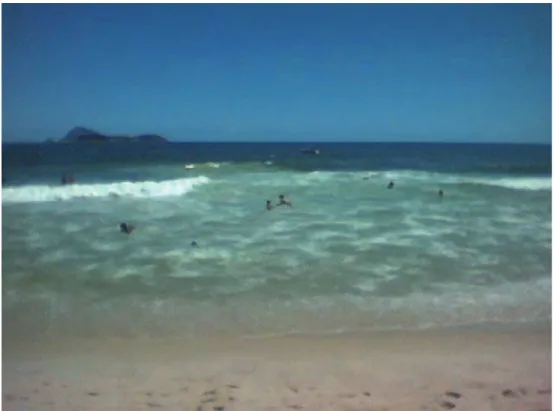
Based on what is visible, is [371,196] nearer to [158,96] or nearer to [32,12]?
[158,96]

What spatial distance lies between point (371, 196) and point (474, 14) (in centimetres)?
83

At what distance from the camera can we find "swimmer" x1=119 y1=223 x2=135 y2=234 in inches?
91.8

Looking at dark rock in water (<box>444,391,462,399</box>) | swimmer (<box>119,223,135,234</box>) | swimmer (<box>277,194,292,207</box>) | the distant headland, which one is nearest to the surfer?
the distant headland

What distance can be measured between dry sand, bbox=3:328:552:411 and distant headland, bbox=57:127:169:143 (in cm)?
79

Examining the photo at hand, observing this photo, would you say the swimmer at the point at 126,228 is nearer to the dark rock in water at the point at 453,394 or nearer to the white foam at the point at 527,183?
the dark rock in water at the point at 453,394

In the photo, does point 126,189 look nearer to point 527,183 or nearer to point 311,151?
point 311,151

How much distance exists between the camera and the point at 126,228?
2340 mm

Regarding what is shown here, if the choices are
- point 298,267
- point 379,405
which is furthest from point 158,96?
point 379,405

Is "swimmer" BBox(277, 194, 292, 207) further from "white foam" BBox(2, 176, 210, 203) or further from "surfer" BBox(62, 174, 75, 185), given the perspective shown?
"surfer" BBox(62, 174, 75, 185)

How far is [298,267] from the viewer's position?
7.84 ft

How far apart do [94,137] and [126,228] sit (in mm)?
390

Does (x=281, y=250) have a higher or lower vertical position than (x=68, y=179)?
lower

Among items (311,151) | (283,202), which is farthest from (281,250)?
(311,151)

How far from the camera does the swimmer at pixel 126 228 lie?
233 cm
